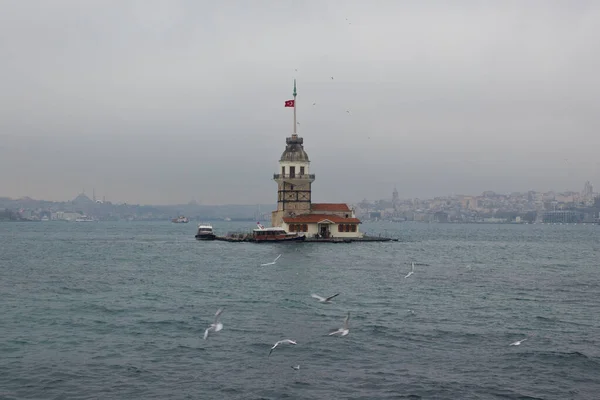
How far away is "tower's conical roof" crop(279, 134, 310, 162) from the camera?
8869 centimetres

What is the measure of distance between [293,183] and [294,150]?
4.78m

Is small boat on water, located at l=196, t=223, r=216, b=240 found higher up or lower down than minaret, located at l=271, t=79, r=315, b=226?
lower down

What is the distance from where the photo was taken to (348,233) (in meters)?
84.9

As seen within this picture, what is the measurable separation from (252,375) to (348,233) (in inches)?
2559

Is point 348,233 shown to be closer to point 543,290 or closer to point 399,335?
point 543,290

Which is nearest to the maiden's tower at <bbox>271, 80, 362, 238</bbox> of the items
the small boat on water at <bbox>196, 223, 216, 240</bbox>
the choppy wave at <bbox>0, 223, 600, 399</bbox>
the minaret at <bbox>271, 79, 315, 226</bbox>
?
the minaret at <bbox>271, 79, 315, 226</bbox>

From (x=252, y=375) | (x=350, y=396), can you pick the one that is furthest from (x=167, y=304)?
(x=350, y=396)

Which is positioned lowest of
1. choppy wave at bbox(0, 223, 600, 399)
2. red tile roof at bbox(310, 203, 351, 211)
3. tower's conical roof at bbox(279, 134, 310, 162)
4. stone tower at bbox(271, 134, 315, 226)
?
choppy wave at bbox(0, 223, 600, 399)

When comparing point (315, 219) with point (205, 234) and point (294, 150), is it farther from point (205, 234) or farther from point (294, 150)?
point (205, 234)

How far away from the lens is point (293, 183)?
87.4 m

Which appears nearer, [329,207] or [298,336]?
[298,336]

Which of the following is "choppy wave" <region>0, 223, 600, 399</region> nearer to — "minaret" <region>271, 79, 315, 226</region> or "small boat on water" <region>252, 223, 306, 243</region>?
"small boat on water" <region>252, 223, 306, 243</region>

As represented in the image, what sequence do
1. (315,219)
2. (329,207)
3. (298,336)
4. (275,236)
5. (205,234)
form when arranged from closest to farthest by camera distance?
(298,336), (275,236), (315,219), (329,207), (205,234)

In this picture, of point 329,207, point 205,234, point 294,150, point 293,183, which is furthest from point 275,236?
point 205,234
